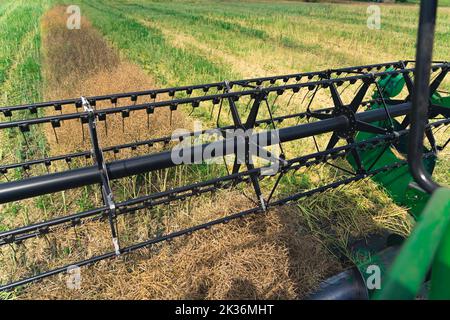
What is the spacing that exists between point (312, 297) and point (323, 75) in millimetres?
2057

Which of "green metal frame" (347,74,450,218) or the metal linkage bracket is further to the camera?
"green metal frame" (347,74,450,218)

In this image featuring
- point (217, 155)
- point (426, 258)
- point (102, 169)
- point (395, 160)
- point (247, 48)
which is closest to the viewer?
point (426, 258)

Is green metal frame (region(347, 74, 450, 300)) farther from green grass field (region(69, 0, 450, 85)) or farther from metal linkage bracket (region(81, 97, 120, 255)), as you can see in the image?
green grass field (region(69, 0, 450, 85))

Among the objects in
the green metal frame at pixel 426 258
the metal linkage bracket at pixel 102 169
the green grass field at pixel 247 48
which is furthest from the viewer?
the green grass field at pixel 247 48

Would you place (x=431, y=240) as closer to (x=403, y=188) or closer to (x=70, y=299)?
(x=70, y=299)

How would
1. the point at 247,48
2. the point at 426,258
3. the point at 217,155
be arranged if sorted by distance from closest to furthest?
the point at 426,258, the point at 217,155, the point at 247,48

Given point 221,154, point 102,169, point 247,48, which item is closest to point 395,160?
point 221,154

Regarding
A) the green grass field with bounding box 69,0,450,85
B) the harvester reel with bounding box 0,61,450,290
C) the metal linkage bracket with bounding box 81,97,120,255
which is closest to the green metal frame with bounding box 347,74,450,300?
the harvester reel with bounding box 0,61,450,290

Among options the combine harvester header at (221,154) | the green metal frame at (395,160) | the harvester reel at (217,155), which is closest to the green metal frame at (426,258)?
the combine harvester header at (221,154)

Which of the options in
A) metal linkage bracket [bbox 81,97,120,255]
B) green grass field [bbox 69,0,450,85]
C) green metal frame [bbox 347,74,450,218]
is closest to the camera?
metal linkage bracket [bbox 81,97,120,255]

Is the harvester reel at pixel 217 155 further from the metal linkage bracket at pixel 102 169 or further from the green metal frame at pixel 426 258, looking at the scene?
the green metal frame at pixel 426 258

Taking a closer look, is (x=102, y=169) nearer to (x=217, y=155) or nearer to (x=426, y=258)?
(x=217, y=155)

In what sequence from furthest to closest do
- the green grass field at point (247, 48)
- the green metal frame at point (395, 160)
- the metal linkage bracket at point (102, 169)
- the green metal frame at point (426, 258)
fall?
the green grass field at point (247, 48) < the green metal frame at point (395, 160) < the metal linkage bracket at point (102, 169) < the green metal frame at point (426, 258)
